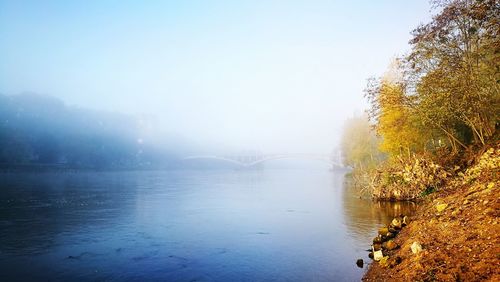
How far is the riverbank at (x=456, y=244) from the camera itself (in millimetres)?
10291

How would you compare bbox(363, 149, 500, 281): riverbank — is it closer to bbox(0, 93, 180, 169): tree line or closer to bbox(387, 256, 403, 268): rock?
bbox(387, 256, 403, 268): rock

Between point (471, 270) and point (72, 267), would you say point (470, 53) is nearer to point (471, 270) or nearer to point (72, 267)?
point (471, 270)

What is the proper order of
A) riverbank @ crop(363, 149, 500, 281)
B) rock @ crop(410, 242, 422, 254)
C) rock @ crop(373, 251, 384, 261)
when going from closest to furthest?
1. riverbank @ crop(363, 149, 500, 281)
2. rock @ crop(410, 242, 422, 254)
3. rock @ crop(373, 251, 384, 261)

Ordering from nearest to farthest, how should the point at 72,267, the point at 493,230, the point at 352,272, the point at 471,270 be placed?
the point at 471,270 < the point at 493,230 < the point at 352,272 < the point at 72,267

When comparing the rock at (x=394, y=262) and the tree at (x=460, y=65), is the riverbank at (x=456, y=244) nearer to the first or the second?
the rock at (x=394, y=262)

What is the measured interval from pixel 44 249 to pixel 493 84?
31621mm

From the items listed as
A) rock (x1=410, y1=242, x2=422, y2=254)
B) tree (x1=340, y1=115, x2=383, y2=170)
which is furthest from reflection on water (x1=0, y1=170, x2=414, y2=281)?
tree (x1=340, y1=115, x2=383, y2=170)

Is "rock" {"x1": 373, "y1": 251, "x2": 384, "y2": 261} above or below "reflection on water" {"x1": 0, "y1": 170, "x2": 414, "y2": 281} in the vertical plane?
above

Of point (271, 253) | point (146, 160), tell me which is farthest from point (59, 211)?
point (146, 160)

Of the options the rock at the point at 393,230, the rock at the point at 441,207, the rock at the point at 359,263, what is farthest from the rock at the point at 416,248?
the rock at the point at 393,230

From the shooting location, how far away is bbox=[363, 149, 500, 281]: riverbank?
33.8 ft

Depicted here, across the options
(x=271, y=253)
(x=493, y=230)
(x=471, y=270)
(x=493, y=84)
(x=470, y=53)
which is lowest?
(x=271, y=253)

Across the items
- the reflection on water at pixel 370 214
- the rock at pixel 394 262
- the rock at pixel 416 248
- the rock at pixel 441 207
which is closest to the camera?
the rock at pixel 416 248

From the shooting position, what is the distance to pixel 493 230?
11.4 meters
